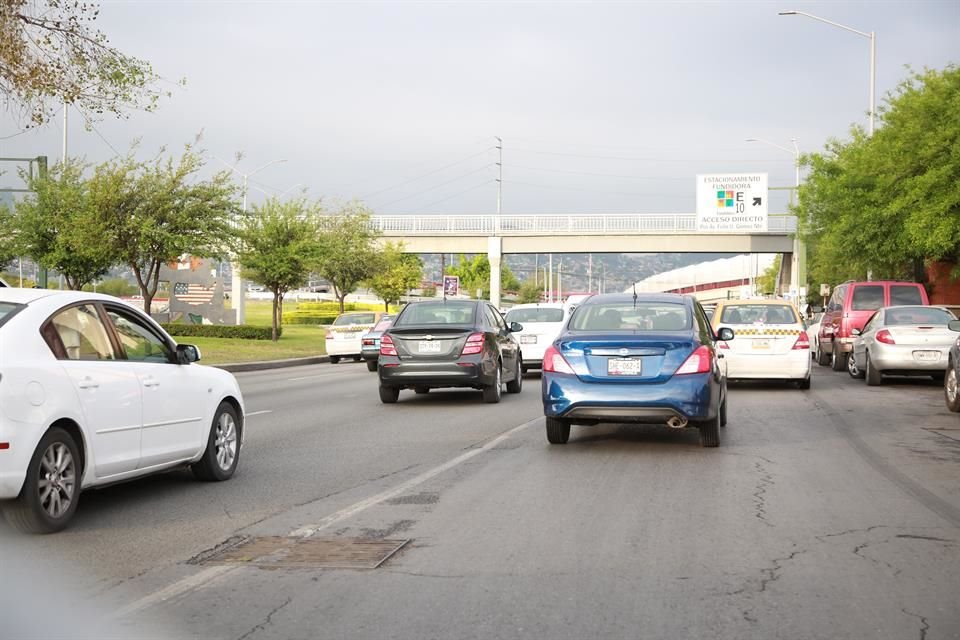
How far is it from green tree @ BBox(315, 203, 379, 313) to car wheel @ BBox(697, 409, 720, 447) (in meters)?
41.8

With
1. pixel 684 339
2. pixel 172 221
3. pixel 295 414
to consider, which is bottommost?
pixel 295 414

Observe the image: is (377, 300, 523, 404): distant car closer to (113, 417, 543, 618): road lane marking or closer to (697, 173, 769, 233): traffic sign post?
(113, 417, 543, 618): road lane marking

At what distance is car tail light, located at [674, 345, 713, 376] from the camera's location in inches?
444

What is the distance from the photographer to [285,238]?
43625mm

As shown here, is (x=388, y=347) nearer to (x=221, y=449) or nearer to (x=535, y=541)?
(x=221, y=449)

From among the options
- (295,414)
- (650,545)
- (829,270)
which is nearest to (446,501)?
(650,545)

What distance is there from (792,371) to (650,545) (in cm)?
1384

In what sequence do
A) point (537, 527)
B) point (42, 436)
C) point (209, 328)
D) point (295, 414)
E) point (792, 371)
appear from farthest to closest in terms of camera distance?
point (209, 328) → point (792, 371) → point (295, 414) → point (537, 527) → point (42, 436)

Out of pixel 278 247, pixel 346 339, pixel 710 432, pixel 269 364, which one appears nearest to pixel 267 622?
pixel 710 432

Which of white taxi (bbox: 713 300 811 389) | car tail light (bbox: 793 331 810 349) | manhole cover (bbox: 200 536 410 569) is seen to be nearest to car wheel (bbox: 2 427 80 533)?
manhole cover (bbox: 200 536 410 569)

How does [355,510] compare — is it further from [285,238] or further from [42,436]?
[285,238]

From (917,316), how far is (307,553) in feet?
58.4

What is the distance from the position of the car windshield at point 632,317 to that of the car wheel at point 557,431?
1.03 m

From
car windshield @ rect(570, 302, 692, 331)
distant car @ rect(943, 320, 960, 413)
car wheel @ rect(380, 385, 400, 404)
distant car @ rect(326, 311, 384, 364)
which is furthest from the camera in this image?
distant car @ rect(326, 311, 384, 364)
